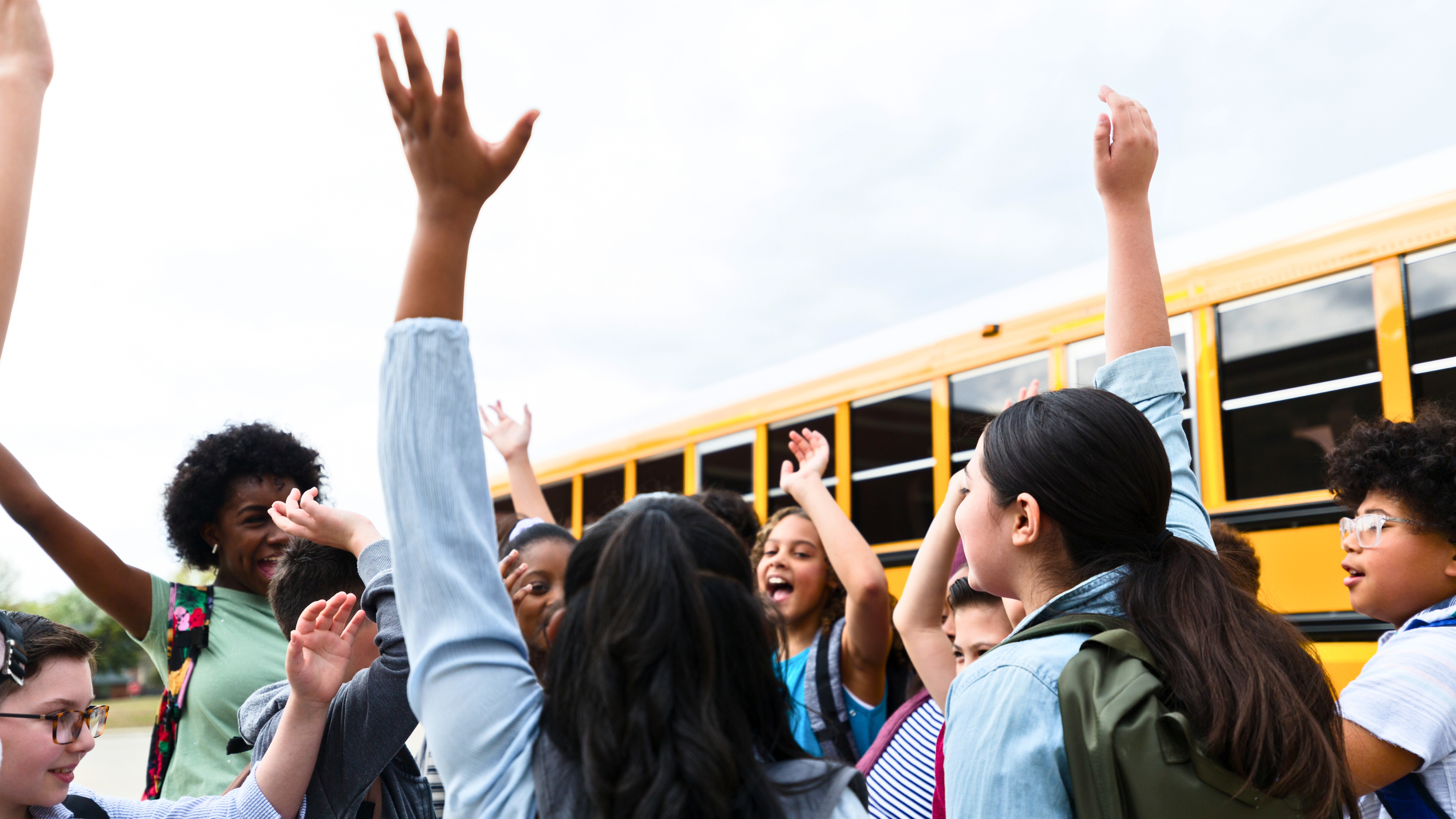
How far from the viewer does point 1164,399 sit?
152 centimetres

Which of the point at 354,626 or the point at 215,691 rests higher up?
the point at 354,626

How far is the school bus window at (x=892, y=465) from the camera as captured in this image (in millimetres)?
4867

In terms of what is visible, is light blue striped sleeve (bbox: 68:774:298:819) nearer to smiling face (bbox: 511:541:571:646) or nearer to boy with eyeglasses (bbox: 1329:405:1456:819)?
smiling face (bbox: 511:541:571:646)

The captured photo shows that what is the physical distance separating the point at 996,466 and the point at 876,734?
1425 mm

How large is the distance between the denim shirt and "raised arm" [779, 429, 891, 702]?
898 mm

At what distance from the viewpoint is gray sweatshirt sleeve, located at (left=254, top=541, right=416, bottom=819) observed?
4.48 ft

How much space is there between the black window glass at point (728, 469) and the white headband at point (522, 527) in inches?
126

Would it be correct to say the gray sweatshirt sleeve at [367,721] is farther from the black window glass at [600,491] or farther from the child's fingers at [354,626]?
the black window glass at [600,491]

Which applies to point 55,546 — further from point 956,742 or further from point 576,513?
point 576,513

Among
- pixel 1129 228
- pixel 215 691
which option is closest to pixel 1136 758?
pixel 1129 228

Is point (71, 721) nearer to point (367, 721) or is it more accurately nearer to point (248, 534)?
point (367, 721)


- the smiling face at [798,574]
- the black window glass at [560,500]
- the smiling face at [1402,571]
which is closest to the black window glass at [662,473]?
the black window glass at [560,500]

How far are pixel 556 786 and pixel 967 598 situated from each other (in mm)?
1358

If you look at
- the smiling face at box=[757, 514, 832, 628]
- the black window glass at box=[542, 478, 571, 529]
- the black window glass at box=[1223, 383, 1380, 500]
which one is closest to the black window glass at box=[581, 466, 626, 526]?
the black window glass at box=[542, 478, 571, 529]
